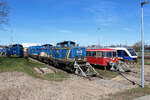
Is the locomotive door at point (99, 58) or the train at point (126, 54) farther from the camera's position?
the train at point (126, 54)

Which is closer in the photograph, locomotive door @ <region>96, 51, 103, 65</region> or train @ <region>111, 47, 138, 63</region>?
locomotive door @ <region>96, 51, 103, 65</region>

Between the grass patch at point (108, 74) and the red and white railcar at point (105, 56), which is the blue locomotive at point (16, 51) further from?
the grass patch at point (108, 74)

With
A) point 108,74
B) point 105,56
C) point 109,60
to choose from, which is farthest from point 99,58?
point 108,74

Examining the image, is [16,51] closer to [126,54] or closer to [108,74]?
[126,54]

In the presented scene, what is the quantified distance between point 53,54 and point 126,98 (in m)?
14.0

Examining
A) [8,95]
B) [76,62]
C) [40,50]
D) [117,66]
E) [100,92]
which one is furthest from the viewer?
[40,50]

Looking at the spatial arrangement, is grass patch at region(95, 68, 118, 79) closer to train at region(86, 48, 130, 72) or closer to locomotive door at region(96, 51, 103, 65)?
train at region(86, 48, 130, 72)

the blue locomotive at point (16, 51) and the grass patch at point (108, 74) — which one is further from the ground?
the blue locomotive at point (16, 51)

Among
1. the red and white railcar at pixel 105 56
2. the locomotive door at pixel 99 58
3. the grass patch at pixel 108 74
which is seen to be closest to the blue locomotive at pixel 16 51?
the locomotive door at pixel 99 58

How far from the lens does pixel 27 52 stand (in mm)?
35312

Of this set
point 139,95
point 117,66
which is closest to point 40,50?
point 117,66

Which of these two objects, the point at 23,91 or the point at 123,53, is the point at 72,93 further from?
the point at 123,53

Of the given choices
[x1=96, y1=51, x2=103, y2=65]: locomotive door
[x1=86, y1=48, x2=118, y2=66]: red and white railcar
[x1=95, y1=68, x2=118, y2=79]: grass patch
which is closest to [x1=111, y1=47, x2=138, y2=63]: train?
[x1=86, y1=48, x2=118, y2=66]: red and white railcar

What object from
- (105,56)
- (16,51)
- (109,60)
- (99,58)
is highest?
(16,51)
